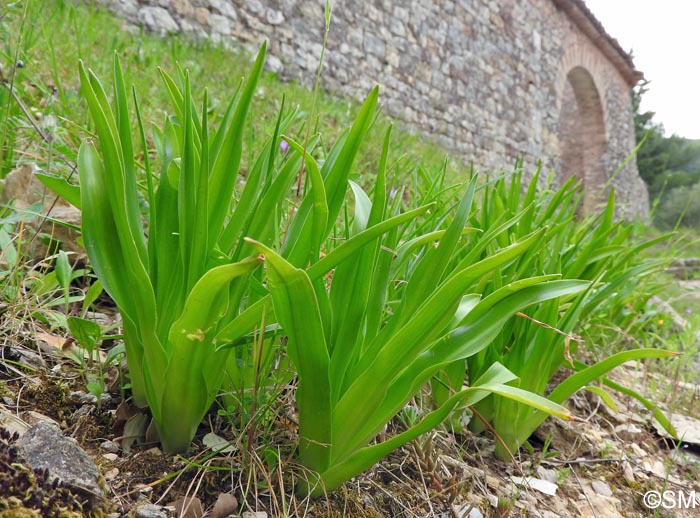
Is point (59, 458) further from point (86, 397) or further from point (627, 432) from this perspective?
point (627, 432)

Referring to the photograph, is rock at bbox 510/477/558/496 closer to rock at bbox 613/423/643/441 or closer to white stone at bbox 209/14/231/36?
rock at bbox 613/423/643/441

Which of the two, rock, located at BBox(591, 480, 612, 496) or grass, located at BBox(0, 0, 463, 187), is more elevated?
grass, located at BBox(0, 0, 463, 187)

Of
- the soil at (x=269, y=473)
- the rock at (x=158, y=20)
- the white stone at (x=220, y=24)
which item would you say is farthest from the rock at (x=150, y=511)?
the white stone at (x=220, y=24)

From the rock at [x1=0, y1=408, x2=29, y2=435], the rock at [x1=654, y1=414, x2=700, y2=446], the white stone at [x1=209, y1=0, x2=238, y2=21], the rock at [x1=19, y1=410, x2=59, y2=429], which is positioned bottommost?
the rock at [x1=19, y1=410, x2=59, y2=429]

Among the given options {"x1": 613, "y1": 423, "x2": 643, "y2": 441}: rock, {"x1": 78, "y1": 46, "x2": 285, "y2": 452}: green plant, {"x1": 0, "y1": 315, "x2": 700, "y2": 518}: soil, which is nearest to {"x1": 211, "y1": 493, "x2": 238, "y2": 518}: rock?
{"x1": 0, "y1": 315, "x2": 700, "y2": 518}: soil

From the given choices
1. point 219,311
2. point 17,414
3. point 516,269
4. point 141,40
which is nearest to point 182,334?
point 219,311

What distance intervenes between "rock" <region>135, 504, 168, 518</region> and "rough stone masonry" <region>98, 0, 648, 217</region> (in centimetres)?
306

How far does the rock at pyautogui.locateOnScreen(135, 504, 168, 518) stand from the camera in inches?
22.8

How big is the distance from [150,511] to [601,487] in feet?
3.18

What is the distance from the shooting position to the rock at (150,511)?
0.58m

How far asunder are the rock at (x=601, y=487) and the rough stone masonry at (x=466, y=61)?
231 centimetres

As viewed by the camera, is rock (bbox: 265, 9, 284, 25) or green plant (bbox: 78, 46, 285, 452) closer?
green plant (bbox: 78, 46, 285, 452)

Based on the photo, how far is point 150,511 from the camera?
0.59 m

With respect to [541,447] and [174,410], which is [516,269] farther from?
[174,410]
